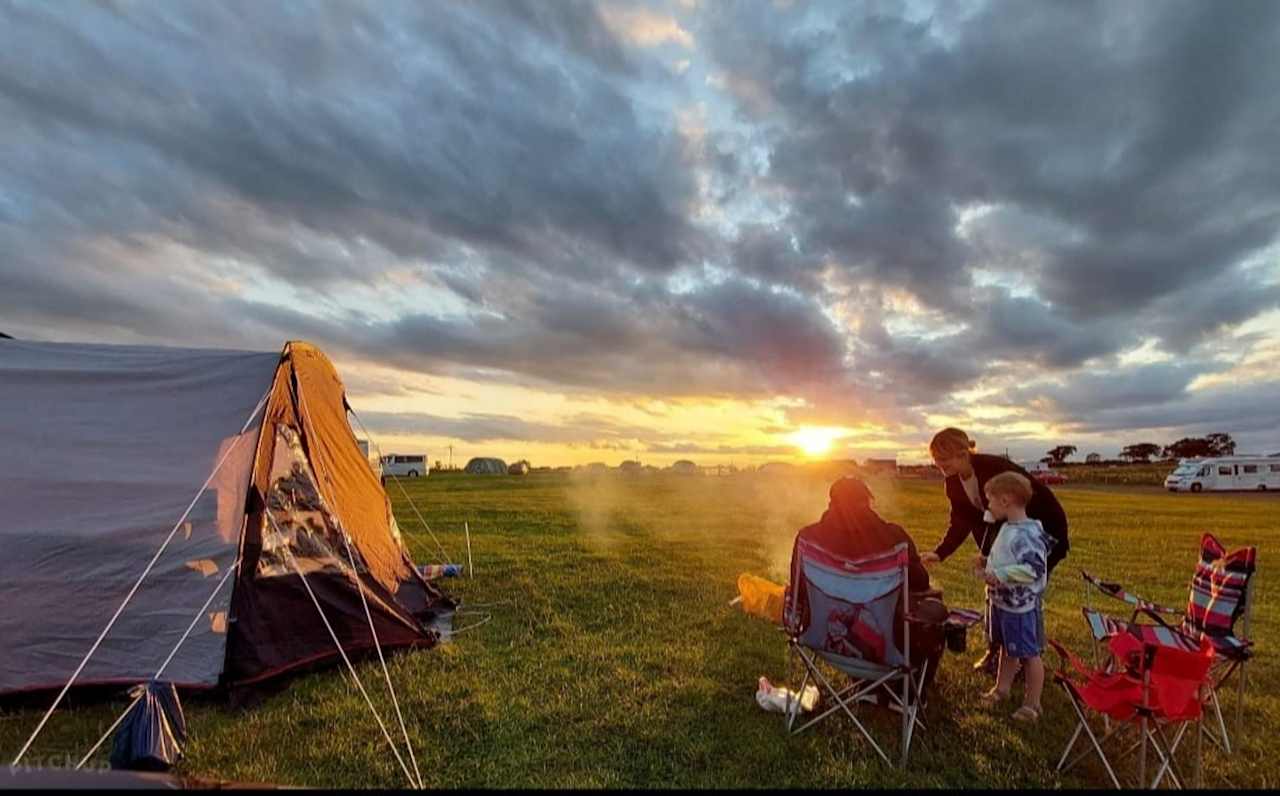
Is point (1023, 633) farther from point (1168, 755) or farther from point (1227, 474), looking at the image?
point (1227, 474)

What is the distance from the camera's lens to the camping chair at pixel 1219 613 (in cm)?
347

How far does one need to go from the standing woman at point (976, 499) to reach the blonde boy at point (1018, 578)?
36 cm

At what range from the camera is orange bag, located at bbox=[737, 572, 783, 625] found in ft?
19.7

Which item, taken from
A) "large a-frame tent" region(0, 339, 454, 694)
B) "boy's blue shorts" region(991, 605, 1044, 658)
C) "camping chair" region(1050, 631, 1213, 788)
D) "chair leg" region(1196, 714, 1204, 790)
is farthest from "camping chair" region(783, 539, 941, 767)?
"large a-frame tent" region(0, 339, 454, 694)

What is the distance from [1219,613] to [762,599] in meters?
3.27

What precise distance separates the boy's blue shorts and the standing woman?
0.41 m

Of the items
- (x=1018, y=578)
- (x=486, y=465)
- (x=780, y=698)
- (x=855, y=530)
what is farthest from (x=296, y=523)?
(x=486, y=465)

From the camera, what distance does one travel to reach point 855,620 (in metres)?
3.70

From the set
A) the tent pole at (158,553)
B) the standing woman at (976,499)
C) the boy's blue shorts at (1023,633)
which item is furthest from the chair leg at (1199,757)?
the tent pole at (158,553)

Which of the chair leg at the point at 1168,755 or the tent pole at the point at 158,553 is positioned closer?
the chair leg at the point at 1168,755

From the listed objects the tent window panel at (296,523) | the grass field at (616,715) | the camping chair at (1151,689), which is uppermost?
the tent window panel at (296,523)

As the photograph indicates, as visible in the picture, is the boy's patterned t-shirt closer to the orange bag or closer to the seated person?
the seated person

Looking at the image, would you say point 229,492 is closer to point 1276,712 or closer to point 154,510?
point 154,510

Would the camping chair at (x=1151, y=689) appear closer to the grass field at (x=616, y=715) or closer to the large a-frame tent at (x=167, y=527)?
the grass field at (x=616, y=715)
